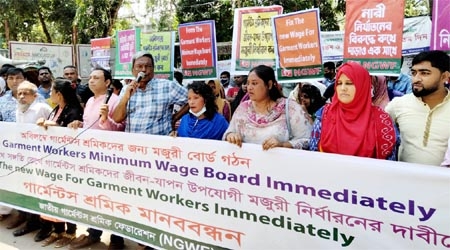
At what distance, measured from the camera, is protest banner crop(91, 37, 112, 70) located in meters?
5.93

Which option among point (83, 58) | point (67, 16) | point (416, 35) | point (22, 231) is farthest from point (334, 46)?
point (67, 16)

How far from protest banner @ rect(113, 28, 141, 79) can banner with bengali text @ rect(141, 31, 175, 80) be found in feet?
0.82

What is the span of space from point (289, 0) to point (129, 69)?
30.9ft

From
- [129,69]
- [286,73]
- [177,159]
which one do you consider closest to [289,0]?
[129,69]

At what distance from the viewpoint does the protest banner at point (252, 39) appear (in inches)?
142

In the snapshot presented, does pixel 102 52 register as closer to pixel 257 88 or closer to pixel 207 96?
pixel 207 96

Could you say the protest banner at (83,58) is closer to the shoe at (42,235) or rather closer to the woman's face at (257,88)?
the shoe at (42,235)

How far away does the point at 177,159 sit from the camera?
113 inches

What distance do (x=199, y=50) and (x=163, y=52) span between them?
574 millimetres

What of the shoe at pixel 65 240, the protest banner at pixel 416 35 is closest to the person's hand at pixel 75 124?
the shoe at pixel 65 240

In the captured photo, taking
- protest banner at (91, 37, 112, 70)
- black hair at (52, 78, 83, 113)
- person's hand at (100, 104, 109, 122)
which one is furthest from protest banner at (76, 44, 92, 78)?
person's hand at (100, 104, 109, 122)

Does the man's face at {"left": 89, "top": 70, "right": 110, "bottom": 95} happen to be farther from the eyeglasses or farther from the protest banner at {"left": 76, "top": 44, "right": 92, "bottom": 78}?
the protest banner at {"left": 76, "top": 44, "right": 92, "bottom": 78}

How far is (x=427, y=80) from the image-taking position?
92.0 inches

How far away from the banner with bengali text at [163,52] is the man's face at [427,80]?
98.1 inches
